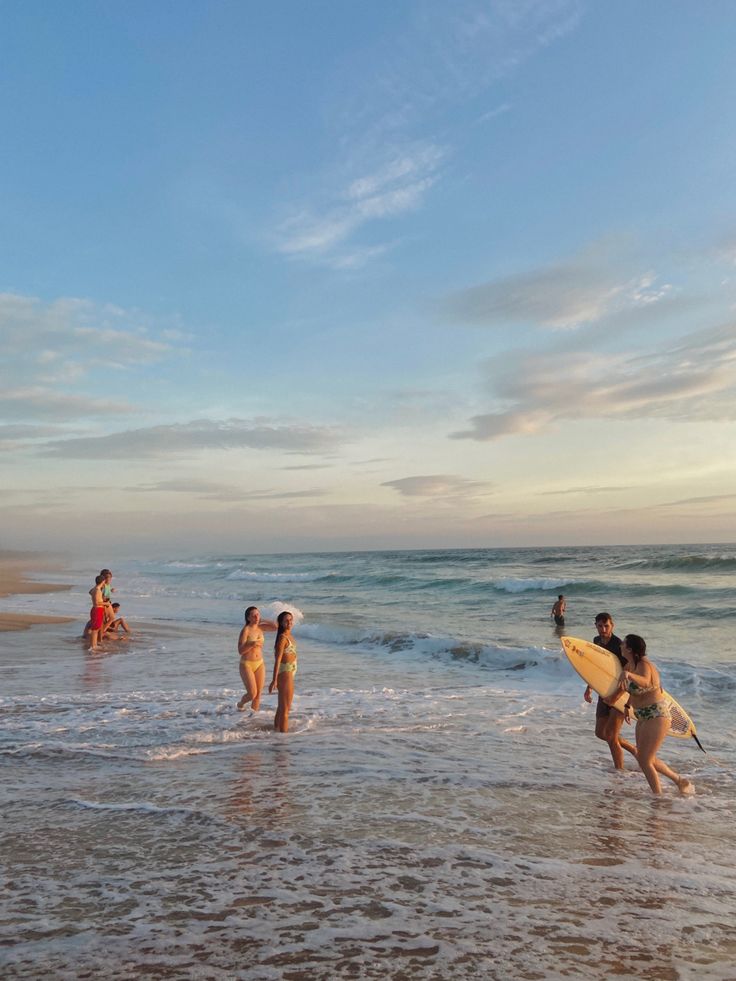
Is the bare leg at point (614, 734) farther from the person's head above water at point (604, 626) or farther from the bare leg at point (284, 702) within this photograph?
the bare leg at point (284, 702)

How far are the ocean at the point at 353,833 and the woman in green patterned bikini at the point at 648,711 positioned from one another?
0.26 meters

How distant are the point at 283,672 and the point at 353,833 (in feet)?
13.0

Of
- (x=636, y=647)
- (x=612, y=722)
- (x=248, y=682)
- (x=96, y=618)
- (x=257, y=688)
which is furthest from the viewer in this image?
(x=96, y=618)

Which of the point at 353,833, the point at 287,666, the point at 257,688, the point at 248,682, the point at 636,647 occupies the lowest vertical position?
the point at 353,833

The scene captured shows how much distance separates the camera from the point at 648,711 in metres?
6.97

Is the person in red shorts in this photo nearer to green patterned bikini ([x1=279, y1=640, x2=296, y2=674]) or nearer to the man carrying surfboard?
green patterned bikini ([x1=279, y1=640, x2=296, y2=674])

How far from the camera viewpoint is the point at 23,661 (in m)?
14.6

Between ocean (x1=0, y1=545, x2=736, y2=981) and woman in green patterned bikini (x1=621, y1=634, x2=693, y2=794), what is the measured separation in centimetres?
26

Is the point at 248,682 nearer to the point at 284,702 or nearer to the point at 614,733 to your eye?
the point at 284,702

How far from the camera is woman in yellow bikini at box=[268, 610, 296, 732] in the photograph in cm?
931

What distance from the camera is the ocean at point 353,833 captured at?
3961 millimetres

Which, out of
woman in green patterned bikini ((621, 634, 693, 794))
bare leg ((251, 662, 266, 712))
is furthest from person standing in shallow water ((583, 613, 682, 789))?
bare leg ((251, 662, 266, 712))

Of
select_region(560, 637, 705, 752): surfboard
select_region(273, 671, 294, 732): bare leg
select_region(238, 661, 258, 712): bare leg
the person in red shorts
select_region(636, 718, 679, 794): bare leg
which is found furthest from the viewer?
the person in red shorts

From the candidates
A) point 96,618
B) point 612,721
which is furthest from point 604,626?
point 96,618
